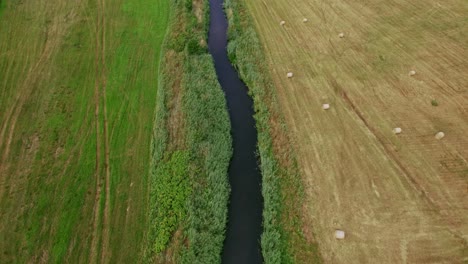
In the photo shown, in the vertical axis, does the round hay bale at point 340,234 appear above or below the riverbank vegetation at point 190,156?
below

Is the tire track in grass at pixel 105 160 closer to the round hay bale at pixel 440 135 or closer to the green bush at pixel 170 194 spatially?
the green bush at pixel 170 194

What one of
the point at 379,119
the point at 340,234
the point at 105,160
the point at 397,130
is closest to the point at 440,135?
the point at 397,130

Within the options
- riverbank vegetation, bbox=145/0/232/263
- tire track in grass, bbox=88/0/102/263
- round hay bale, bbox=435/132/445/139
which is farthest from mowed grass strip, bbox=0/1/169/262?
round hay bale, bbox=435/132/445/139

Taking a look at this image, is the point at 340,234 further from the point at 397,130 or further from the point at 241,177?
the point at 397,130

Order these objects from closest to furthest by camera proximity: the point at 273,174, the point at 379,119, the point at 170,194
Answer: the point at 170,194, the point at 273,174, the point at 379,119

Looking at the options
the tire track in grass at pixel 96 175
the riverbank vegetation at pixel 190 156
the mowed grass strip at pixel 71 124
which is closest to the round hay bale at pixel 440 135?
the riverbank vegetation at pixel 190 156

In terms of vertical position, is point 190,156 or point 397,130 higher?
point 397,130

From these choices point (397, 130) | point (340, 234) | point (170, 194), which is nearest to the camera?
point (340, 234)

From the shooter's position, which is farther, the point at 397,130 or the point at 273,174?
the point at 397,130
